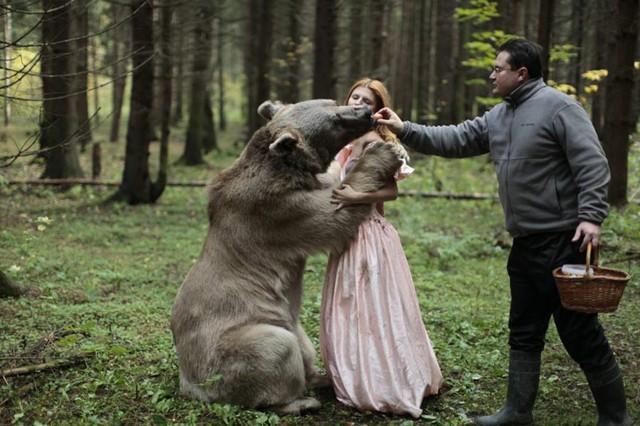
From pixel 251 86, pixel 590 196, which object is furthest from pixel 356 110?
pixel 251 86

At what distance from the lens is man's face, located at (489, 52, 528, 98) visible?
4.34 metres

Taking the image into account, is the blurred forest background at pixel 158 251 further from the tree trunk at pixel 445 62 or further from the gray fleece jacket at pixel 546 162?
the gray fleece jacket at pixel 546 162

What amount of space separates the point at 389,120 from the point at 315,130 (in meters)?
0.56

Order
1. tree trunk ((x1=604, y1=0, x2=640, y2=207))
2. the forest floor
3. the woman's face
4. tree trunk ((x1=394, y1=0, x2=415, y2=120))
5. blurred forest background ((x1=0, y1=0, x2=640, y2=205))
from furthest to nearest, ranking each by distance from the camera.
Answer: tree trunk ((x1=394, y1=0, x2=415, y2=120)) < tree trunk ((x1=604, y1=0, x2=640, y2=207)) < blurred forest background ((x1=0, y1=0, x2=640, y2=205)) < the woman's face < the forest floor

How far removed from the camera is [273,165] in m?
4.86

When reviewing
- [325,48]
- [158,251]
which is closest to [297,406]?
[158,251]

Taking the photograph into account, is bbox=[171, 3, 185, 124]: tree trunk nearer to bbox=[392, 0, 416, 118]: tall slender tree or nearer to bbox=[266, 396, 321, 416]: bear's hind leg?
bbox=[392, 0, 416, 118]: tall slender tree

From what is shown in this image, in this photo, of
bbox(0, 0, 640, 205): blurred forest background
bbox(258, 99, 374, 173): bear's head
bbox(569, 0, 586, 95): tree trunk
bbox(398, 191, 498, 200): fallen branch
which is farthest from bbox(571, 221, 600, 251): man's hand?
bbox(569, 0, 586, 95): tree trunk

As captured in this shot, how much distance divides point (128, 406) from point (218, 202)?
5.25 feet

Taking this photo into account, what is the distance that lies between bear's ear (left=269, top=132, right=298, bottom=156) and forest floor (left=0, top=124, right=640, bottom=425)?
1810 mm

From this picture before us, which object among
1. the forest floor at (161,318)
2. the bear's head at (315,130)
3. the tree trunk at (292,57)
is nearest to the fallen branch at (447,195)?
the forest floor at (161,318)

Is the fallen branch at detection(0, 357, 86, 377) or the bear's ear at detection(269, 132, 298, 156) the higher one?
the bear's ear at detection(269, 132, 298, 156)

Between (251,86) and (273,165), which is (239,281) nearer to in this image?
(273,165)

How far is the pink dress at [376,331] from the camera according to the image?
4828 mm
